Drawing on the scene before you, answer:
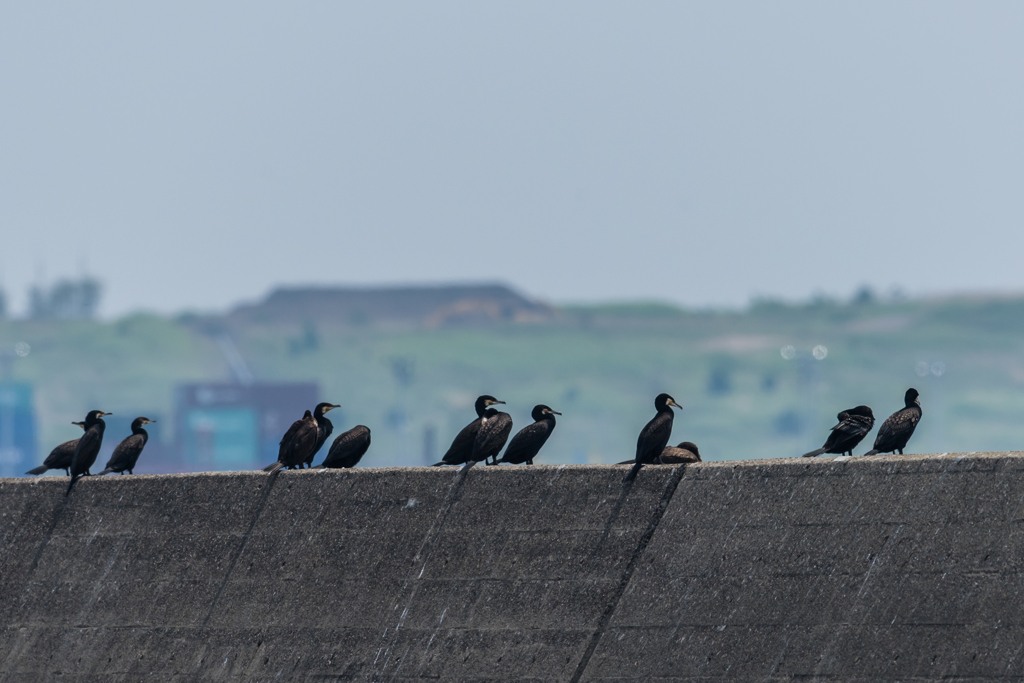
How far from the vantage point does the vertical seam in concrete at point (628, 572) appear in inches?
414

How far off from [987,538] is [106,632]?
675 cm

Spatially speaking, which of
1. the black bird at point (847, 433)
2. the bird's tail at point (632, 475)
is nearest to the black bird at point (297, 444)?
the bird's tail at point (632, 475)

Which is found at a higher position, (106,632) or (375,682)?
(375,682)

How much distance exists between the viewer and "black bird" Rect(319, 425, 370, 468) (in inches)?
491

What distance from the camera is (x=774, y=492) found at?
408 inches

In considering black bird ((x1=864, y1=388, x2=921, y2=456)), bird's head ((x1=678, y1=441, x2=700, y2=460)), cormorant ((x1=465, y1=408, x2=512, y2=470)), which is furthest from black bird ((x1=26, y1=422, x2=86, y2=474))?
black bird ((x1=864, y1=388, x2=921, y2=456))

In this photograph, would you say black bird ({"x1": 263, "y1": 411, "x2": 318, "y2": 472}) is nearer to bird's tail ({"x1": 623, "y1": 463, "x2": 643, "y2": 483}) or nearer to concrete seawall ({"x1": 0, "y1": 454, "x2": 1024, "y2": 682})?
concrete seawall ({"x1": 0, "y1": 454, "x2": 1024, "y2": 682})

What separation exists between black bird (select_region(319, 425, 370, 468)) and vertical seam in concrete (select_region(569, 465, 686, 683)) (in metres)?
2.93

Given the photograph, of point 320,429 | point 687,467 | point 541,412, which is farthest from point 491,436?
point 320,429

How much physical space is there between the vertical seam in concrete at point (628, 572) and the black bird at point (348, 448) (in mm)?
2928

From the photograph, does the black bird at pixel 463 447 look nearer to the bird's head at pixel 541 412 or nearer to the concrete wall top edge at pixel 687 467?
the concrete wall top edge at pixel 687 467

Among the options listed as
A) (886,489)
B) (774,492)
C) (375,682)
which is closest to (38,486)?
(375,682)

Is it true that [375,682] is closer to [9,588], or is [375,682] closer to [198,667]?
[198,667]

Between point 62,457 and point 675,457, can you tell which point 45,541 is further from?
point 675,457
